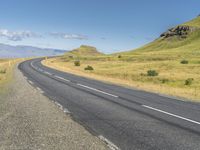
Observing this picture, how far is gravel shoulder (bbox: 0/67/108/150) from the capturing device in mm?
7596

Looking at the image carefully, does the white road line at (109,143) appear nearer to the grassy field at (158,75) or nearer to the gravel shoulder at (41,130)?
the gravel shoulder at (41,130)

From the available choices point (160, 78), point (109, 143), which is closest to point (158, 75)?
point (160, 78)

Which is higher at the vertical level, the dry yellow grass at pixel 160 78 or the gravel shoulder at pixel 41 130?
the gravel shoulder at pixel 41 130

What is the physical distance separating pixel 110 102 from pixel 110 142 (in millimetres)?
7535

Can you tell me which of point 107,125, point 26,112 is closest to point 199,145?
point 107,125

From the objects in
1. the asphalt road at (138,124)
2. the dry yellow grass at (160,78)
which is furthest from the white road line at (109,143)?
the dry yellow grass at (160,78)

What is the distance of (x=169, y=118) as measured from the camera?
458 inches

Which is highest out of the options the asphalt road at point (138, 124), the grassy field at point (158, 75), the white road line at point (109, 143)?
the white road line at point (109, 143)

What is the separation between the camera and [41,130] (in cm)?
899

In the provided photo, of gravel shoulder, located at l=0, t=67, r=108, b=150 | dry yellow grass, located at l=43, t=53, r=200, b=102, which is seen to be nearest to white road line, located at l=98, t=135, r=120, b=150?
gravel shoulder, located at l=0, t=67, r=108, b=150

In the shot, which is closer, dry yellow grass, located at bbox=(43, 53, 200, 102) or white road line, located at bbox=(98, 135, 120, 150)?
white road line, located at bbox=(98, 135, 120, 150)

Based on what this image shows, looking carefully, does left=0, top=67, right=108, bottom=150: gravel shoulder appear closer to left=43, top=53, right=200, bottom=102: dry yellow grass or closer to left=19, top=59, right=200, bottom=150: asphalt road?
left=19, top=59, right=200, bottom=150: asphalt road

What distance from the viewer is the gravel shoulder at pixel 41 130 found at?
7.60 m

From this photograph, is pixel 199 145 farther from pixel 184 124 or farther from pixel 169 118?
pixel 169 118
